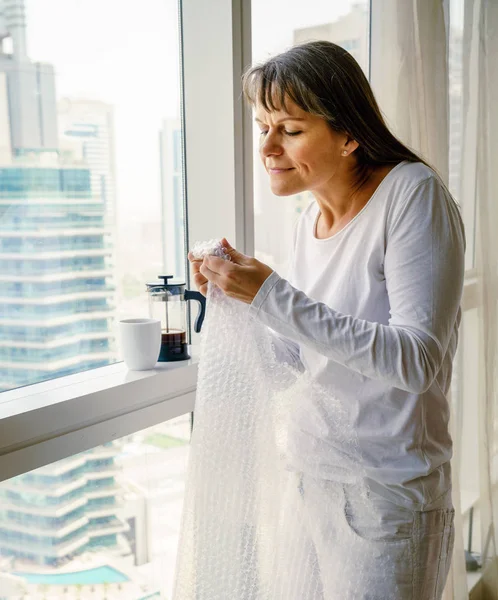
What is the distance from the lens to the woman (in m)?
1.09

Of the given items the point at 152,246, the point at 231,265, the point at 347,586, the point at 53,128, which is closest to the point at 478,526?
the point at 347,586

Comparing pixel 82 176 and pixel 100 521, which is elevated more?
pixel 82 176

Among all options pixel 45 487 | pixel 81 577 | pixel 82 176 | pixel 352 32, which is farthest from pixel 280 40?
pixel 81 577

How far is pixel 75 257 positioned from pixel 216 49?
1.84 feet

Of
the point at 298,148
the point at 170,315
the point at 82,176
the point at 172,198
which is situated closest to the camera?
the point at 298,148

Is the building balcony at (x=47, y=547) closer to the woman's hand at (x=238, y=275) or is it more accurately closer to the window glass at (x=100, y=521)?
the window glass at (x=100, y=521)

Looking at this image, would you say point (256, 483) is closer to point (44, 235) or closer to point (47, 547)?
point (47, 547)

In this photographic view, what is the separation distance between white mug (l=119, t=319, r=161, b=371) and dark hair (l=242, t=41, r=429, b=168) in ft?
1.59

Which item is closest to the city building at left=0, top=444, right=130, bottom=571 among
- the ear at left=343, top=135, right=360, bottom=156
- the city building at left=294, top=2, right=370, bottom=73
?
the ear at left=343, top=135, right=360, bottom=156

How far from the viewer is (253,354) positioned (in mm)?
1242

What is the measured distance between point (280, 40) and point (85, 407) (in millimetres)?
1072

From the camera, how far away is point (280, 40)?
5.92ft

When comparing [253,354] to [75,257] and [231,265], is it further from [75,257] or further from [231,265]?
[75,257]

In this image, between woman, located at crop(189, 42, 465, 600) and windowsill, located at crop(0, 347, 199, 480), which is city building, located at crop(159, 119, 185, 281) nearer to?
windowsill, located at crop(0, 347, 199, 480)
